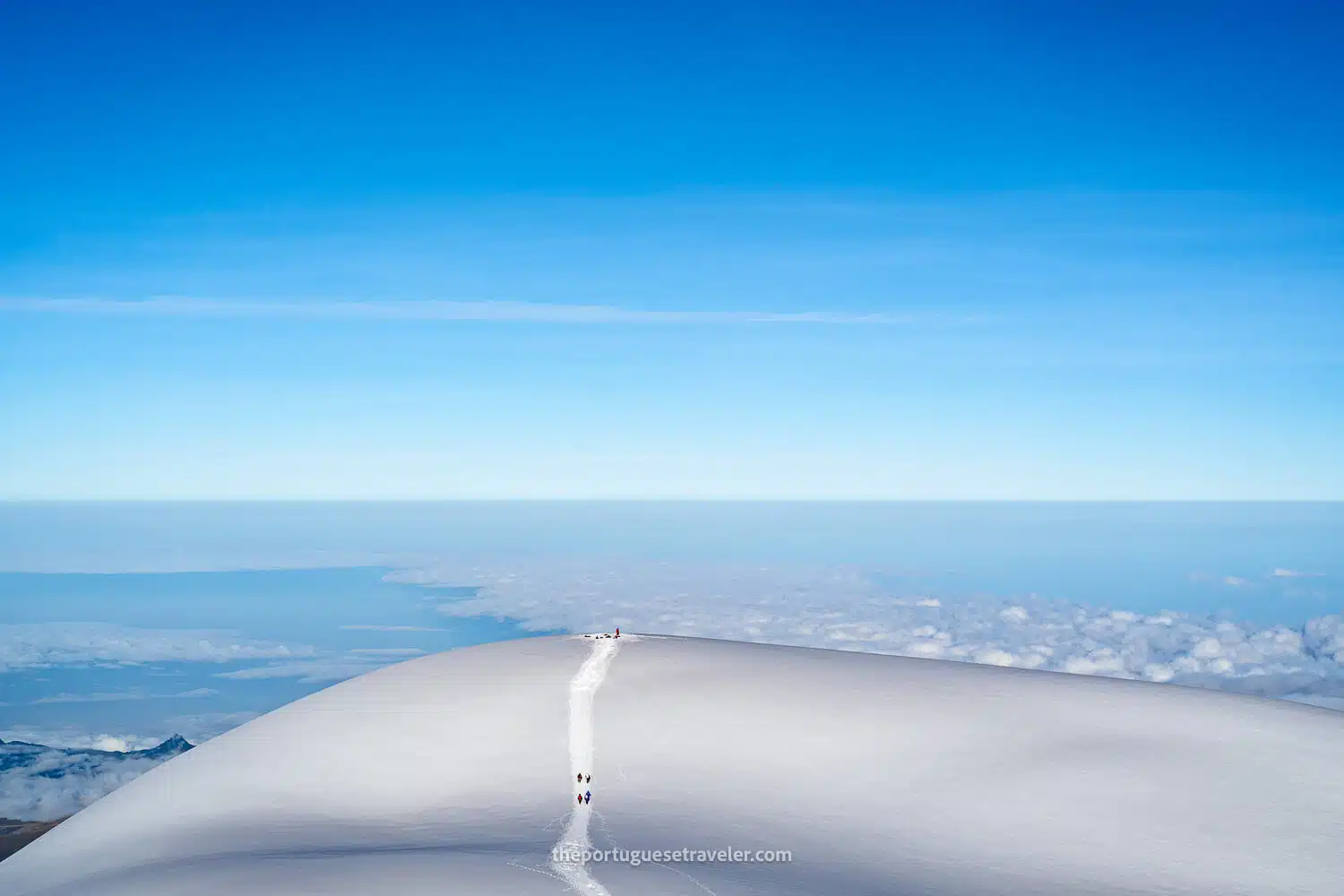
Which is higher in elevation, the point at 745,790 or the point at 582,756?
the point at 582,756

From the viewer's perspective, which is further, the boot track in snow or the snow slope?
the snow slope

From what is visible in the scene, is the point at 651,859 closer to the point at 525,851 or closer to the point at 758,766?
the point at 525,851

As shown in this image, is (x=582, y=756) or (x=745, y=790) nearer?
(x=745, y=790)

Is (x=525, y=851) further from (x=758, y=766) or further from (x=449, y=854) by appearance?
(x=758, y=766)

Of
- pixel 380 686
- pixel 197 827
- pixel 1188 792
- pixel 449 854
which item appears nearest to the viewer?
pixel 449 854

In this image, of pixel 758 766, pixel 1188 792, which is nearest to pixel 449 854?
pixel 758 766

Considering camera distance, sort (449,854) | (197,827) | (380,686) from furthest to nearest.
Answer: (380,686), (197,827), (449,854)

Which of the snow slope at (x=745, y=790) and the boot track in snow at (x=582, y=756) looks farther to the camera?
the snow slope at (x=745, y=790)

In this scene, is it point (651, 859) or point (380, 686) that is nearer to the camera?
point (651, 859)
